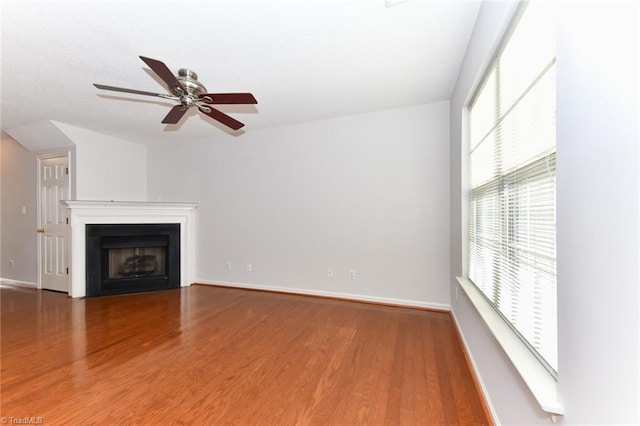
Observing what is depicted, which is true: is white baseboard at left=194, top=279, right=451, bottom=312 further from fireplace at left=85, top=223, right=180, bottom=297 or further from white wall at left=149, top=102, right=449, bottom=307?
fireplace at left=85, top=223, right=180, bottom=297

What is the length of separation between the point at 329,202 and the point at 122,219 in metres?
3.43

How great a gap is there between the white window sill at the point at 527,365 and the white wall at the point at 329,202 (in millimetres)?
1738

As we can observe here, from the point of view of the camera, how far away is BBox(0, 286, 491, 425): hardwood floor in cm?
158

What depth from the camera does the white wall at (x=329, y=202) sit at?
3283 mm

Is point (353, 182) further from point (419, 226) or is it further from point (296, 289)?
point (296, 289)

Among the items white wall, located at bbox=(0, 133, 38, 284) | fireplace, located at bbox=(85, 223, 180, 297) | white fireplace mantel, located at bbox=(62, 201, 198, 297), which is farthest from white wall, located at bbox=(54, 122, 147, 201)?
white wall, located at bbox=(0, 133, 38, 284)

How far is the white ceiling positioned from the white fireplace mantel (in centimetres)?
145

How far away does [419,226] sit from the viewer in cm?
331

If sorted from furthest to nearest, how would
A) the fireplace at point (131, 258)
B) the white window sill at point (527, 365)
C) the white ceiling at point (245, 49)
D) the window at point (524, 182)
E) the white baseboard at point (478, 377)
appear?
1. the fireplace at point (131, 258)
2. the white ceiling at point (245, 49)
3. the white baseboard at point (478, 377)
4. the window at point (524, 182)
5. the white window sill at point (527, 365)

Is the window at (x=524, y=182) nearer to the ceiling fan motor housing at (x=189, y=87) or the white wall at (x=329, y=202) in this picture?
the white wall at (x=329, y=202)


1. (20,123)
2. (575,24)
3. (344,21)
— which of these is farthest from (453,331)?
(20,123)

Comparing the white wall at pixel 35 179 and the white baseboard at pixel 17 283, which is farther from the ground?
the white wall at pixel 35 179

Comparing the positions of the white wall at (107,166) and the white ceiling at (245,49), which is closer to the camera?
the white ceiling at (245,49)

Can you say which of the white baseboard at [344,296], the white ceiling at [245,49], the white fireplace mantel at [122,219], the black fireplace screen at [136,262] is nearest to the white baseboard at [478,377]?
the white baseboard at [344,296]
